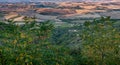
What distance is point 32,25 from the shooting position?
9219cm

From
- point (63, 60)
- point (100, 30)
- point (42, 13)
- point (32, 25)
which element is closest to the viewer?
point (63, 60)

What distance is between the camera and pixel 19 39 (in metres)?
60.2

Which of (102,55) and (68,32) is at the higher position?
(102,55)

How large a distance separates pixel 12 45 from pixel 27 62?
1001 cm

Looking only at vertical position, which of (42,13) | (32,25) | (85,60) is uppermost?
(85,60)

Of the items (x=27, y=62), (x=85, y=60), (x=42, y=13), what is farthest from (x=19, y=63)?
(x=42, y=13)

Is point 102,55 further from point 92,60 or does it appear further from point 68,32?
point 68,32

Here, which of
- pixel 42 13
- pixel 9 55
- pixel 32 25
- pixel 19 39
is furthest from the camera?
pixel 42 13

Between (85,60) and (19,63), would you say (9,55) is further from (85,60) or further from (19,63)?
(85,60)

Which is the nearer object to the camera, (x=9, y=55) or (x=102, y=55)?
(x=9, y=55)

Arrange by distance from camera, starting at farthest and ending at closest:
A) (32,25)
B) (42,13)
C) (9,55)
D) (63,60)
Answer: (42,13)
(32,25)
(63,60)
(9,55)

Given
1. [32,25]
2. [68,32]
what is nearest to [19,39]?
[32,25]

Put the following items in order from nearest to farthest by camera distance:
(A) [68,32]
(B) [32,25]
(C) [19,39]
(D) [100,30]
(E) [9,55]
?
1. (E) [9,55]
2. (D) [100,30]
3. (C) [19,39]
4. (B) [32,25]
5. (A) [68,32]

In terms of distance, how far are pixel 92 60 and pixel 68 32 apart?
211 ft
